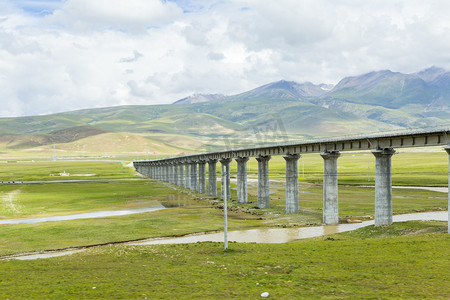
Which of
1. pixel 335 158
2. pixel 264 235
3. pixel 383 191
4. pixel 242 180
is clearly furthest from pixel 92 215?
pixel 383 191

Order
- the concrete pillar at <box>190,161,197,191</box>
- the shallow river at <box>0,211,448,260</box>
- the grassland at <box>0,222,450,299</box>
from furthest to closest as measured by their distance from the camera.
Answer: the concrete pillar at <box>190,161,197,191</box> < the shallow river at <box>0,211,448,260</box> < the grassland at <box>0,222,450,299</box>

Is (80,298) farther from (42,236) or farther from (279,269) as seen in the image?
(42,236)

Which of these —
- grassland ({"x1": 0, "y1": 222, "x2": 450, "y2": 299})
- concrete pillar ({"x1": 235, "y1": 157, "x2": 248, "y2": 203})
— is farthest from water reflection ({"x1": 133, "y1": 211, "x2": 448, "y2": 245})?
concrete pillar ({"x1": 235, "y1": 157, "x2": 248, "y2": 203})

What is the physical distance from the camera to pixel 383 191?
214 feet

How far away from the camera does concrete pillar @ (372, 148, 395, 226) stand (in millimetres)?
64750

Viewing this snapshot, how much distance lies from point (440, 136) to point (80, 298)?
47307mm

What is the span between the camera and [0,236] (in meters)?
62.8

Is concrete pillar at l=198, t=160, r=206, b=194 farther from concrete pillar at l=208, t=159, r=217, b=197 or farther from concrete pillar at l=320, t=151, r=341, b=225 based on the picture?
concrete pillar at l=320, t=151, r=341, b=225

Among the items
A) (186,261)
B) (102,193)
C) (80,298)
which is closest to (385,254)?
(186,261)

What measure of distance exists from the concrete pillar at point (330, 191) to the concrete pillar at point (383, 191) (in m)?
10.4

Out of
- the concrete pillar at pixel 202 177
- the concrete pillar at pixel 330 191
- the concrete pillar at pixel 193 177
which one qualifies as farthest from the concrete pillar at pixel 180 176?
the concrete pillar at pixel 330 191

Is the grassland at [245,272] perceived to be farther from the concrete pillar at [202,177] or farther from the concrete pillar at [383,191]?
the concrete pillar at [202,177]

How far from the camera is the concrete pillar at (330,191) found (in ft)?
246

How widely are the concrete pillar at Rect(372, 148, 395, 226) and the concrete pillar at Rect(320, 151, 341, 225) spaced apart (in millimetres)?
10370
